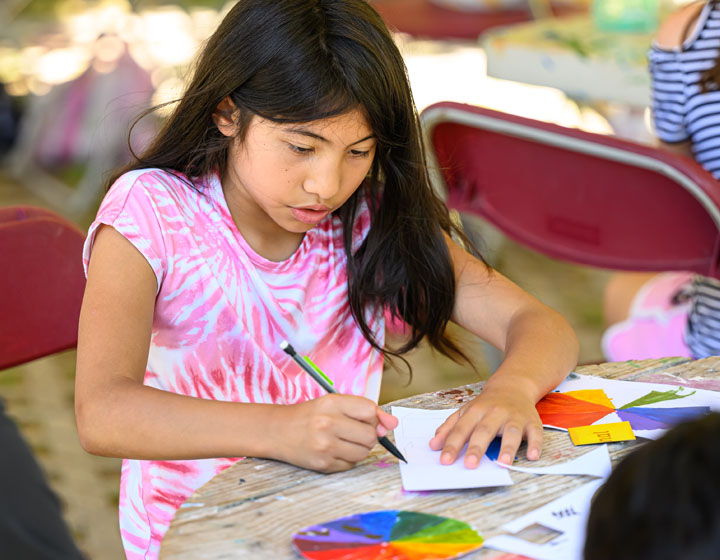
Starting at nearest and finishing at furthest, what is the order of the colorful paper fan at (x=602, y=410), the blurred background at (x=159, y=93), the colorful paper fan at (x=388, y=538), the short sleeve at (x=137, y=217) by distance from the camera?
1. the colorful paper fan at (x=388, y=538)
2. the colorful paper fan at (x=602, y=410)
3. the short sleeve at (x=137, y=217)
4. the blurred background at (x=159, y=93)

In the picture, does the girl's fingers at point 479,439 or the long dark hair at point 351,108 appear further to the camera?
the long dark hair at point 351,108

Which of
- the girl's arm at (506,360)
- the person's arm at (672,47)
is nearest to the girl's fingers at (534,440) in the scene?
the girl's arm at (506,360)

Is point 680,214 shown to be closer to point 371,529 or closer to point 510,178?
point 510,178

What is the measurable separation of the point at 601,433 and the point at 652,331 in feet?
3.01

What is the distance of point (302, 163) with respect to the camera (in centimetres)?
113

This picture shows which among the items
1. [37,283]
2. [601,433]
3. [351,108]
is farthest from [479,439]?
[37,283]

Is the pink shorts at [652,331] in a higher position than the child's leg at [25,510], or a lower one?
higher

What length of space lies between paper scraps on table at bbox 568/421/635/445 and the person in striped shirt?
0.79m

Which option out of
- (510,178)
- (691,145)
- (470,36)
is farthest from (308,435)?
(470,36)

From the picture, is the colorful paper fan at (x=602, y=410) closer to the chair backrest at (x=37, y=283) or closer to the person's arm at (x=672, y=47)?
the chair backrest at (x=37, y=283)

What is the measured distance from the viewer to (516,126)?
5.41 feet

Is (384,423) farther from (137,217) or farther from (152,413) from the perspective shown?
(137,217)

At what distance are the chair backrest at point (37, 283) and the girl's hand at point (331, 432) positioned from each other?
0.48 m

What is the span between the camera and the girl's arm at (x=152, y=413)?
89 centimetres
